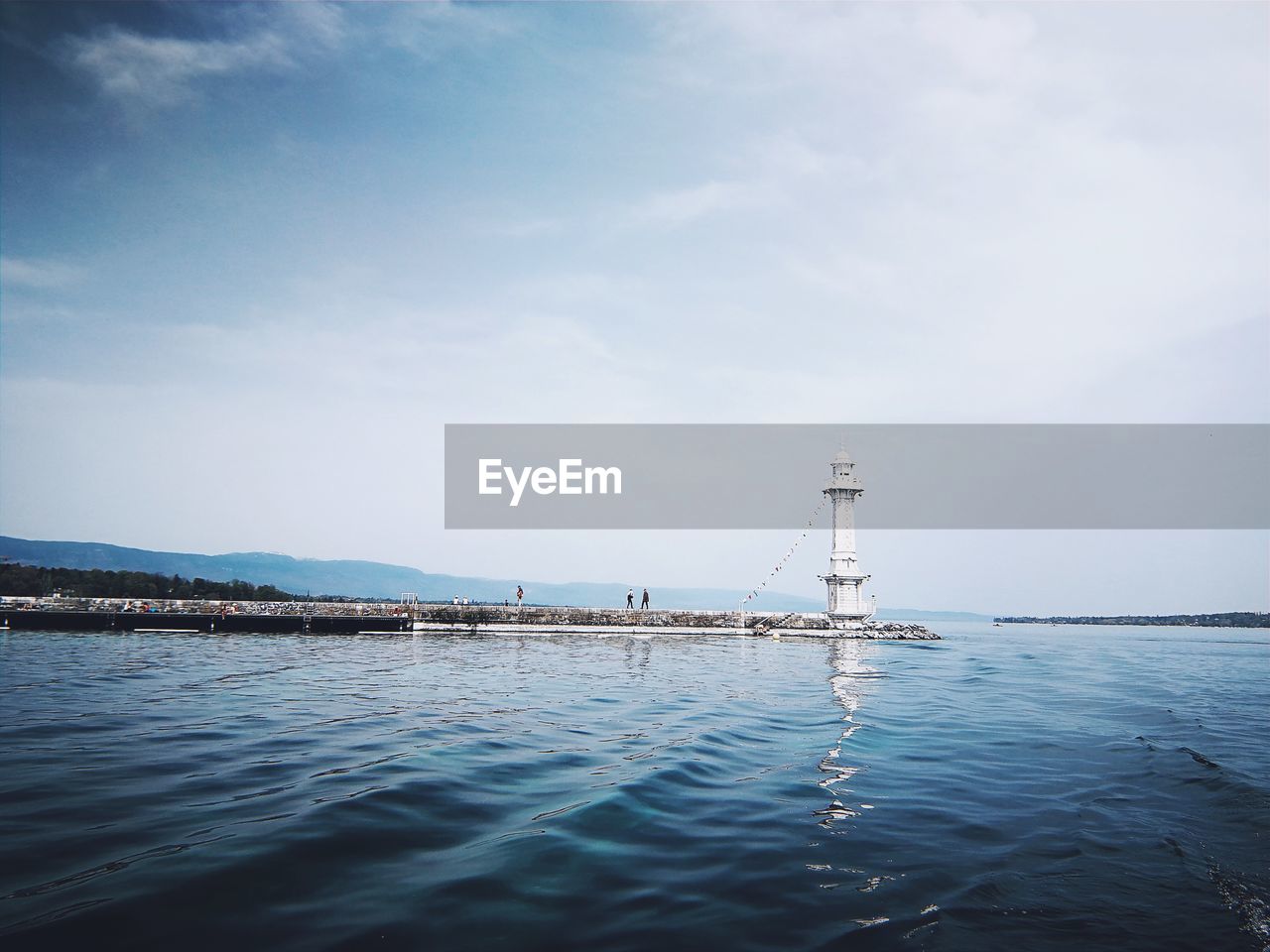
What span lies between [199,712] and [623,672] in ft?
A: 45.0

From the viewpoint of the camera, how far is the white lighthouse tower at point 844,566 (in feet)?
189

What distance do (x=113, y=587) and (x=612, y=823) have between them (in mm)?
86739

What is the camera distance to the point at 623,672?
79.9 ft

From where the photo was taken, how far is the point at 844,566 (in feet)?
190

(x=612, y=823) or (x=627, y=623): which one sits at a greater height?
(x=612, y=823)

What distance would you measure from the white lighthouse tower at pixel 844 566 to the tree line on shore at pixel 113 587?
2315 inches

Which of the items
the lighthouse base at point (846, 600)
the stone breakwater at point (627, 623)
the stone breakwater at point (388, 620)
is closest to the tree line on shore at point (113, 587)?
the stone breakwater at point (388, 620)

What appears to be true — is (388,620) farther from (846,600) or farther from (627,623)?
(846,600)

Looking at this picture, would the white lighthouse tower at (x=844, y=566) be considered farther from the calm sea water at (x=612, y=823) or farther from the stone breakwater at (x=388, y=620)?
the calm sea water at (x=612, y=823)

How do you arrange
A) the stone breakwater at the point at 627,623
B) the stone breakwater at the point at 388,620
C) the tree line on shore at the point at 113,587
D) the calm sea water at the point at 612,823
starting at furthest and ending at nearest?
the tree line on shore at the point at 113,587 < the stone breakwater at the point at 627,623 < the stone breakwater at the point at 388,620 < the calm sea water at the point at 612,823

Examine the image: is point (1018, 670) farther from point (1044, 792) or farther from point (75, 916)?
point (75, 916)

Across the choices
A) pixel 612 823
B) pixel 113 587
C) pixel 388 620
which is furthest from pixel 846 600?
pixel 113 587

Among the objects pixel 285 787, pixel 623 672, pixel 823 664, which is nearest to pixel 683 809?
pixel 285 787

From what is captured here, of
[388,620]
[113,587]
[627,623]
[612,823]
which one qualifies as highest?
[612,823]
